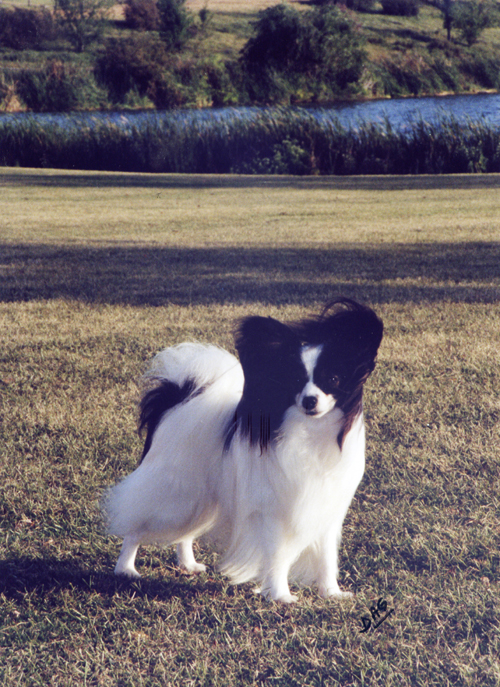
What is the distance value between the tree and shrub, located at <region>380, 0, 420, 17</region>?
227 cm

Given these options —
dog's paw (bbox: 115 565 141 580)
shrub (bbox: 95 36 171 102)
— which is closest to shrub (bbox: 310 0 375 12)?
shrub (bbox: 95 36 171 102)

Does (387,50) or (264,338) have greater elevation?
(387,50)

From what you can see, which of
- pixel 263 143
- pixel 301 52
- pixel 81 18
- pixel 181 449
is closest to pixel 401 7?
pixel 301 52

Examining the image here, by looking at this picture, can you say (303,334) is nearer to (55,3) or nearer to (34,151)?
(55,3)

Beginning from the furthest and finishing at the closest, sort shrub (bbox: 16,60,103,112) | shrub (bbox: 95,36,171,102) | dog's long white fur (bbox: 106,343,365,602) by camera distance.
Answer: shrub (bbox: 16,60,103,112)
shrub (bbox: 95,36,171,102)
dog's long white fur (bbox: 106,343,365,602)

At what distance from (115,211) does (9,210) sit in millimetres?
1913

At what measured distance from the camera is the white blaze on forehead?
1908 millimetres

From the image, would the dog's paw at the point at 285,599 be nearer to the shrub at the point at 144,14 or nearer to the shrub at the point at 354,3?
the shrub at the point at 354,3

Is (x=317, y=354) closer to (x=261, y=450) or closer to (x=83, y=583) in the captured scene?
(x=261, y=450)

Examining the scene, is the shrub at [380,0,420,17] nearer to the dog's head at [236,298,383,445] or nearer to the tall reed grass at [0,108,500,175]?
the dog's head at [236,298,383,445]

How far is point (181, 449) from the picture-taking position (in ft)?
7.62

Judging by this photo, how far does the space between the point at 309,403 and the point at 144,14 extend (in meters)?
3.83

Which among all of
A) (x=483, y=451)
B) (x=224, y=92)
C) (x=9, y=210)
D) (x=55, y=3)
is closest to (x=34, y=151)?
(x=9, y=210)

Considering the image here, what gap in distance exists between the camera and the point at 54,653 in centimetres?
214
